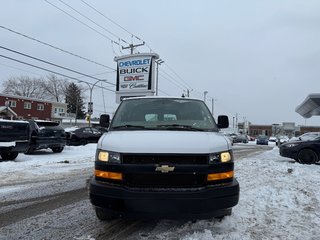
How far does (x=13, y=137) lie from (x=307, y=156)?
1159 cm

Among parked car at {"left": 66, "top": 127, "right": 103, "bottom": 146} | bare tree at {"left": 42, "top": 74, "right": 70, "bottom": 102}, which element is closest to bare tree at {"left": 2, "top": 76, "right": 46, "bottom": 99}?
bare tree at {"left": 42, "top": 74, "right": 70, "bottom": 102}

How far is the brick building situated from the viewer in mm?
56594

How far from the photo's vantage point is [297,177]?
957 centimetres

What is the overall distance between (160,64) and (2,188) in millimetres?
35106

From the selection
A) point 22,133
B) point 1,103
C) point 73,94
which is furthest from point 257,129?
point 22,133

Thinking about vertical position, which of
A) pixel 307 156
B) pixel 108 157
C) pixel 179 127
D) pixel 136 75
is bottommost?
pixel 307 156

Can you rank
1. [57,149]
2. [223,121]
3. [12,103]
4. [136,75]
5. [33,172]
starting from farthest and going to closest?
1. [12,103]
2. [136,75]
3. [57,149]
4. [33,172]
5. [223,121]

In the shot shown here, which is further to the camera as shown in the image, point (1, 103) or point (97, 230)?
point (1, 103)

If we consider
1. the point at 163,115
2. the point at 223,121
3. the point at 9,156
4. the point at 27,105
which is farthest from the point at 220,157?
the point at 27,105

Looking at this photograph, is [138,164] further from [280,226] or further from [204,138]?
[280,226]

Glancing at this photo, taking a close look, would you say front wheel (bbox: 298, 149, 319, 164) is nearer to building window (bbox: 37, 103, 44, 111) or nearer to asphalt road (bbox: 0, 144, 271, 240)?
asphalt road (bbox: 0, 144, 271, 240)

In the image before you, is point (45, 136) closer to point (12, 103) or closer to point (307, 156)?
point (307, 156)

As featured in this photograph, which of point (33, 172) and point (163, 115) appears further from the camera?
point (33, 172)

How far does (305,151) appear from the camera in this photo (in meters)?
15.1
